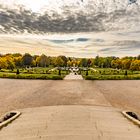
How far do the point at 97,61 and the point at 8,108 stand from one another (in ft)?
464

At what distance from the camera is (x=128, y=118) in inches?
480

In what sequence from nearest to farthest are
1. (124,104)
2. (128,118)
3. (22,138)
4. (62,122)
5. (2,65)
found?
1. (22,138)
2. (62,122)
3. (128,118)
4. (124,104)
5. (2,65)

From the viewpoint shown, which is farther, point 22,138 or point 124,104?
point 124,104

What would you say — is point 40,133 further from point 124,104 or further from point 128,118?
point 124,104

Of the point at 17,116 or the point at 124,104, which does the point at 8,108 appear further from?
the point at 124,104

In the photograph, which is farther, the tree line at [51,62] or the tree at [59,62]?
the tree at [59,62]

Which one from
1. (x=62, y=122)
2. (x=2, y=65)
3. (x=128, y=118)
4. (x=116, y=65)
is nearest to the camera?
(x=62, y=122)

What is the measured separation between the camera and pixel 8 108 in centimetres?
1684

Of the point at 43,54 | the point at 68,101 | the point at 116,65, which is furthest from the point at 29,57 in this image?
the point at 68,101

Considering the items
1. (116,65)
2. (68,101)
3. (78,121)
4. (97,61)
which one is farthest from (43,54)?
(78,121)

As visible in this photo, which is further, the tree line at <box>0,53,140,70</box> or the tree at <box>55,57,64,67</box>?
the tree at <box>55,57,64,67</box>

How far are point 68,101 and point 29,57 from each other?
11056 centimetres

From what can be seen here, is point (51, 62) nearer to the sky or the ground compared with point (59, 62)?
nearer to the ground

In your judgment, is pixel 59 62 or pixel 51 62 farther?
pixel 51 62
